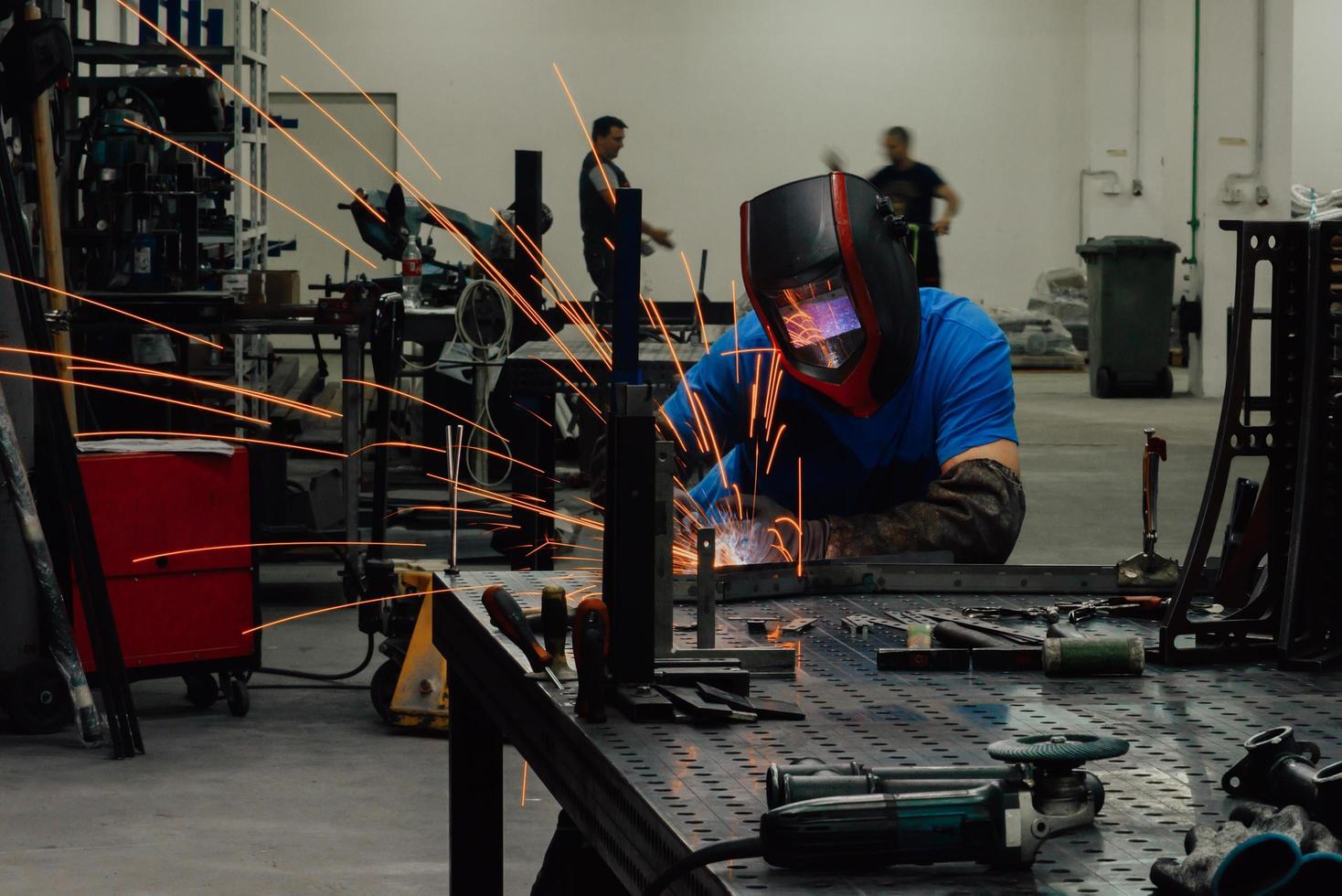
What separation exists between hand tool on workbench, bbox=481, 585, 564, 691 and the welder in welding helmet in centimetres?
111

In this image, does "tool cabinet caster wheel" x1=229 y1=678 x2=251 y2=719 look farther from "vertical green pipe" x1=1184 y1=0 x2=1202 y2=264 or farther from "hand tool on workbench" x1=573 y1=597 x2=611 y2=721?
"vertical green pipe" x1=1184 y1=0 x2=1202 y2=264

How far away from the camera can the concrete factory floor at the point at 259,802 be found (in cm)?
325

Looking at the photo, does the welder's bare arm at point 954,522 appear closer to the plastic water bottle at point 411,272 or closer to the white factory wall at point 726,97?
the plastic water bottle at point 411,272

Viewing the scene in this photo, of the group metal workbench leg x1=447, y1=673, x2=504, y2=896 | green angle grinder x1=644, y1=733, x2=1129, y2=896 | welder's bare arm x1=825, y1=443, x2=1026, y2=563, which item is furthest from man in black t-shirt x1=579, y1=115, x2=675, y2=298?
green angle grinder x1=644, y1=733, x2=1129, y2=896

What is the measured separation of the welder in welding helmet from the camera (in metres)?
2.72

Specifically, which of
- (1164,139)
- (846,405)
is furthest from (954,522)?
(1164,139)

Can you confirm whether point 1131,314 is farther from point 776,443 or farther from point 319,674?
point 776,443

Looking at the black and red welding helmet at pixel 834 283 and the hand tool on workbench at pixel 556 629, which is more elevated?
the black and red welding helmet at pixel 834 283

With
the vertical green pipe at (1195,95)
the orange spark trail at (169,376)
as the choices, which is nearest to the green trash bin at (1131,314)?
the vertical green pipe at (1195,95)

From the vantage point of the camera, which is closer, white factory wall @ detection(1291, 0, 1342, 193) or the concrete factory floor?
the concrete factory floor

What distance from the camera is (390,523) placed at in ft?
24.6

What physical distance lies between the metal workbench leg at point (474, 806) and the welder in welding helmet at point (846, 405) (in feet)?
2.34

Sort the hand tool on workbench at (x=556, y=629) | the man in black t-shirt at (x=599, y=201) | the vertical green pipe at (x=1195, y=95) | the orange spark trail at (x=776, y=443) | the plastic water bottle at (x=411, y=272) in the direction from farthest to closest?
the vertical green pipe at (x=1195, y=95) < the man in black t-shirt at (x=599, y=201) < the plastic water bottle at (x=411, y=272) < the orange spark trail at (x=776, y=443) < the hand tool on workbench at (x=556, y=629)

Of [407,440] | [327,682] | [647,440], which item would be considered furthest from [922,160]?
[647,440]
